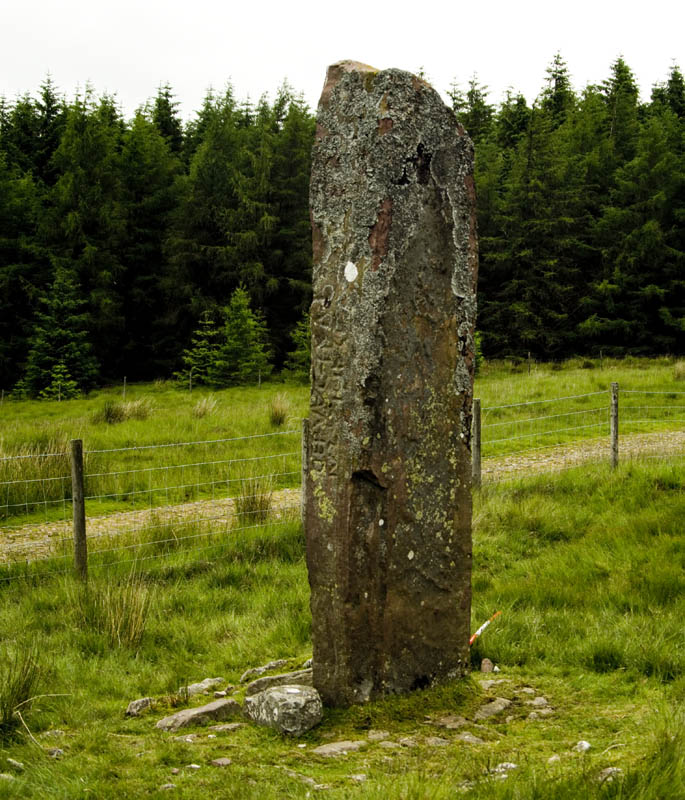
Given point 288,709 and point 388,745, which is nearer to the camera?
point 388,745

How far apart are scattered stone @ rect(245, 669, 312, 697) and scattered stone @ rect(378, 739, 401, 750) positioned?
2.73ft

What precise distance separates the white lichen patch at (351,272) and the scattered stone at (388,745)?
2261mm

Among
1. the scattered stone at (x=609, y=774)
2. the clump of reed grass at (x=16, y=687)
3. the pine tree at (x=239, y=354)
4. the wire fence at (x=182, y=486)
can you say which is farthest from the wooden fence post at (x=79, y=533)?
the pine tree at (x=239, y=354)

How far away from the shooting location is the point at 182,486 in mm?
9695

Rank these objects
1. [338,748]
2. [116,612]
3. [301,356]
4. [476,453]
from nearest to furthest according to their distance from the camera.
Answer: [338,748]
[116,612]
[476,453]
[301,356]

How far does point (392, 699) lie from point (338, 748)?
59 cm

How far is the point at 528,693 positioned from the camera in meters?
4.47

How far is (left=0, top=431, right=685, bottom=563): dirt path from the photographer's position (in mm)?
8656

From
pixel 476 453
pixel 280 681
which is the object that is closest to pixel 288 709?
pixel 280 681

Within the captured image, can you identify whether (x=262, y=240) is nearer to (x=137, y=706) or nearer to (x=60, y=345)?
(x=60, y=345)

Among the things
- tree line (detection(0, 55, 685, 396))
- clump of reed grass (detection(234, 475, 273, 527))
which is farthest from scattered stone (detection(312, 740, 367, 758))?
tree line (detection(0, 55, 685, 396))

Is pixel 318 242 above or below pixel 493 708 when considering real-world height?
above

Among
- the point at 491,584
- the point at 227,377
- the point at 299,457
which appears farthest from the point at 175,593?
the point at 227,377

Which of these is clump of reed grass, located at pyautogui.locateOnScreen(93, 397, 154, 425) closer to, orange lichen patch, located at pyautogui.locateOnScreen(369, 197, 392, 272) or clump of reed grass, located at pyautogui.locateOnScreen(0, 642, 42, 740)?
clump of reed grass, located at pyautogui.locateOnScreen(0, 642, 42, 740)
